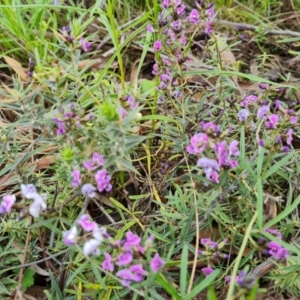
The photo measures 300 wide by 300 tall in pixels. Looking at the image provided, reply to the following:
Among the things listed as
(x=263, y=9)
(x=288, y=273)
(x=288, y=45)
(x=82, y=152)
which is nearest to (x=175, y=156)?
(x=82, y=152)

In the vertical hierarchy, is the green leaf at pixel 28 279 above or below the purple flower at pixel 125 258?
below

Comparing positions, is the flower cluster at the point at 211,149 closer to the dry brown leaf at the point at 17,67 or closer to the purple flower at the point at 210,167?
the purple flower at the point at 210,167

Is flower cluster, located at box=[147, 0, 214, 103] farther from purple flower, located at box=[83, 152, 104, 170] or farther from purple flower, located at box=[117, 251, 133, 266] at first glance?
purple flower, located at box=[117, 251, 133, 266]

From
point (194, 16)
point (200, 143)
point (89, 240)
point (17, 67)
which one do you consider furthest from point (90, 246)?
point (17, 67)

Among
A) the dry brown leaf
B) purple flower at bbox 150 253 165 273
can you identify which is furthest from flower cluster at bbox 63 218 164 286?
the dry brown leaf

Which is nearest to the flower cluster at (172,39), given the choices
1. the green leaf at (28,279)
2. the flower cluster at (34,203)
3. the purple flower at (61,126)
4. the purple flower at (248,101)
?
the purple flower at (248,101)

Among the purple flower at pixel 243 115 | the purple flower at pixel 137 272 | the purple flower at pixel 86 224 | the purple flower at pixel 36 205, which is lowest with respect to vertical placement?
the purple flower at pixel 243 115
